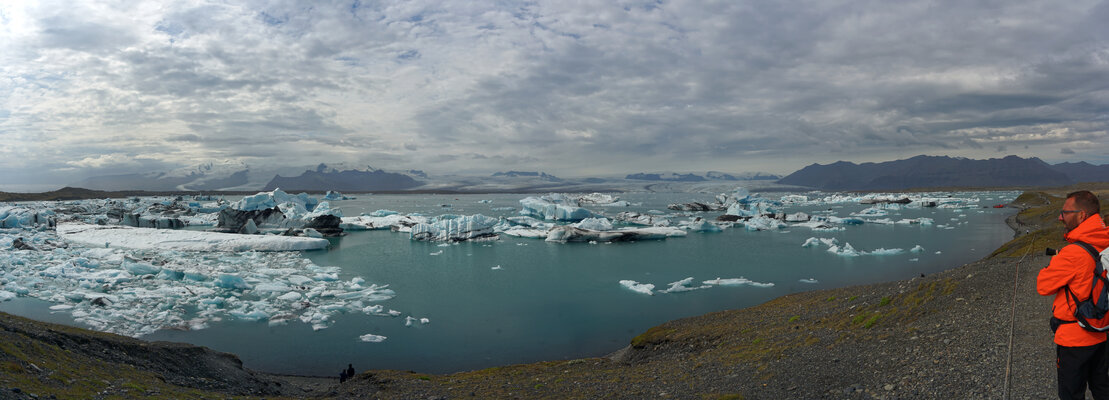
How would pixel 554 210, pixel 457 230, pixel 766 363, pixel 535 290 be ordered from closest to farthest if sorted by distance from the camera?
pixel 766 363 < pixel 535 290 < pixel 457 230 < pixel 554 210

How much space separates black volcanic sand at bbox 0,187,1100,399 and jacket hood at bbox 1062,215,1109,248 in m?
1.18

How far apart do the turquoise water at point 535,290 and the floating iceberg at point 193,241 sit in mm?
1964

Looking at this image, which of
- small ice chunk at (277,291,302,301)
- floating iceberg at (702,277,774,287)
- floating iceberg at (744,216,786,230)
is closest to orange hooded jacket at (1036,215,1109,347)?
floating iceberg at (702,277,774,287)

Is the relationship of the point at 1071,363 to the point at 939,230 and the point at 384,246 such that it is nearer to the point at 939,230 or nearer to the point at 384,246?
the point at 384,246

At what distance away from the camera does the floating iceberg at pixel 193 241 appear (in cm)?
2781

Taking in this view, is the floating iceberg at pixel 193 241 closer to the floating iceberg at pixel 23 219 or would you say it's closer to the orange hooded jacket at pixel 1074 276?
the floating iceberg at pixel 23 219

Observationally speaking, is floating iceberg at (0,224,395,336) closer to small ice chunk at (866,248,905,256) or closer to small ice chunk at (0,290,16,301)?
small ice chunk at (0,290,16,301)

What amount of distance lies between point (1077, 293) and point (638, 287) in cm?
1496

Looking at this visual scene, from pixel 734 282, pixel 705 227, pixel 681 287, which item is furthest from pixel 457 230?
pixel 734 282

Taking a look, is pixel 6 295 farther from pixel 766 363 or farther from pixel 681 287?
pixel 766 363

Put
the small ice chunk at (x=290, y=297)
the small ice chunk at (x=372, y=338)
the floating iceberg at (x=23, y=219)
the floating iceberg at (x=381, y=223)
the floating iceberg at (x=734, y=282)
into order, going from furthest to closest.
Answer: the floating iceberg at (x=381, y=223), the floating iceberg at (x=23, y=219), the floating iceberg at (x=734, y=282), the small ice chunk at (x=290, y=297), the small ice chunk at (x=372, y=338)

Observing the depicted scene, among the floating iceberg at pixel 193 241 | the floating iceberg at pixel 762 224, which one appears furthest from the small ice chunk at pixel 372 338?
the floating iceberg at pixel 762 224

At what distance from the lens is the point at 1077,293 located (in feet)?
10.1

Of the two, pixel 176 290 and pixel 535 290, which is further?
pixel 535 290
